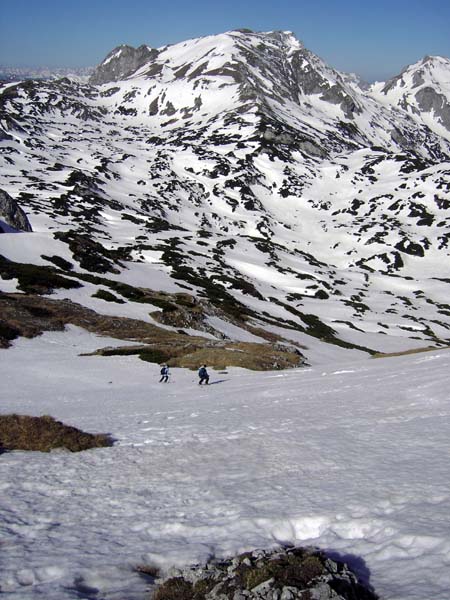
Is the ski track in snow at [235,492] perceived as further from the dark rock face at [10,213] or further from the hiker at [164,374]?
the dark rock face at [10,213]

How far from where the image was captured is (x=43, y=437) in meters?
16.2

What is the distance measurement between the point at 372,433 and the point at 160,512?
7.50 metres

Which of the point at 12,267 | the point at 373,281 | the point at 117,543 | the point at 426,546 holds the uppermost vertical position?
the point at 373,281

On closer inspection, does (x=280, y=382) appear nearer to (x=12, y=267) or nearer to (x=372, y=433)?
(x=372, y=433)

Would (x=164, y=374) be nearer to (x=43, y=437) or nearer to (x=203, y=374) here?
(x=203, y=374)

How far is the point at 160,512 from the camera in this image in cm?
1035

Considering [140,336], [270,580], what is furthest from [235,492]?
[140,336]

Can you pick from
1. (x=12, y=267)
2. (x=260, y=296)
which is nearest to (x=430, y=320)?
(x=260, y=296)

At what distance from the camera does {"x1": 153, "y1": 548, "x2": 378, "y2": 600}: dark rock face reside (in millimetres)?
6516

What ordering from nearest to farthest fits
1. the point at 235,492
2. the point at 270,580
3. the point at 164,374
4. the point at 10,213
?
the point at 270,580
the point at 235,492
the point at 164,374
the point at 10,213

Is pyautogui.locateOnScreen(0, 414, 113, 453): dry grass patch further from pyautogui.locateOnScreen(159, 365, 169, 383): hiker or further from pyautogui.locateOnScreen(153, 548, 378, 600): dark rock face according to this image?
pyautogui.locateOnScreen(159, 365, 169, 383): hiker

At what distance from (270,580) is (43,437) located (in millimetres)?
11515

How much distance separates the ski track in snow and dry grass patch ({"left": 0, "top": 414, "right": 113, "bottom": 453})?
0.53 meters

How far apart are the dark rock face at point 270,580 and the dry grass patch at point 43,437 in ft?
28.8
